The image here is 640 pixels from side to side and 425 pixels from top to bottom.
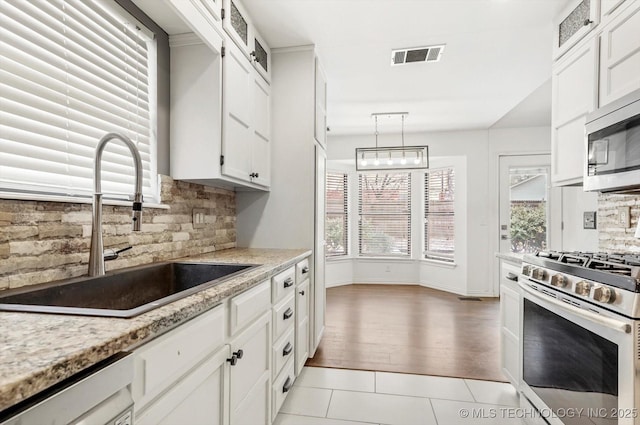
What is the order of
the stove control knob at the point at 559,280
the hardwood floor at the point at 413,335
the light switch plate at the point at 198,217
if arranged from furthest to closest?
the hardwood floor at the point at 413,335, the light switch plate at the point at 198,217, the stove control knob at the point at 559,280

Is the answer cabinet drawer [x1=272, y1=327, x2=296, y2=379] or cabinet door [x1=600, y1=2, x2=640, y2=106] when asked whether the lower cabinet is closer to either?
cabinet drawer [x1=272, y1=327, x2=296, y2=379]

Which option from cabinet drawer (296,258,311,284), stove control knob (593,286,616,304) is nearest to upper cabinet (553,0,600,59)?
stove control knob (593,286,616,304)

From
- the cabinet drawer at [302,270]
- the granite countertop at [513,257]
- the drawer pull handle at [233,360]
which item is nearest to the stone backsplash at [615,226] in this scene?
the granite countertop at [513,257]

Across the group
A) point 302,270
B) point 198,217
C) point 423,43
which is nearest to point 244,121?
point 198,217

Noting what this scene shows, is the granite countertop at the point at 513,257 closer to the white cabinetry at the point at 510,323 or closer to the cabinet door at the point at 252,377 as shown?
the white cabinetry at the point at 510,323

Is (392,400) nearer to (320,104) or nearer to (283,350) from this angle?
(283,350)

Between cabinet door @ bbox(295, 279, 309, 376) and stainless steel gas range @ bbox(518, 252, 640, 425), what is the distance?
54.4 inches

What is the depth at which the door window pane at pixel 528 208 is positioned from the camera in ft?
16.1

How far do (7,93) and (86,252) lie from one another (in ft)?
2.09

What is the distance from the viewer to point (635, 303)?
115 centimetres

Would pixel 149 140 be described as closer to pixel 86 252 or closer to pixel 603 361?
pixel 86 252

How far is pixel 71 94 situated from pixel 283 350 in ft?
5.38

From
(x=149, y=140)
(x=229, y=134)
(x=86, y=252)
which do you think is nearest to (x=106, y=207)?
(x=86, y=252)

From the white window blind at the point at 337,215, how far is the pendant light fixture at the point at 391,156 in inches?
54.2
